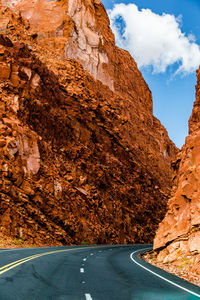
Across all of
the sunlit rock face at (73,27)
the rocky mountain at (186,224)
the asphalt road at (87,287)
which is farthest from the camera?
the sunlit rock face at (73,27)

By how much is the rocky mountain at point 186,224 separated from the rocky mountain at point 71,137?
552 inches

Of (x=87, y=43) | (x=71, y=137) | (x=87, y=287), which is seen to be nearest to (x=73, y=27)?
(x=87, y=43)

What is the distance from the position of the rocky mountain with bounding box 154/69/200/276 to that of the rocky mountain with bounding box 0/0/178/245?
14024 millimetres

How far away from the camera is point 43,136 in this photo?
43.2 meters

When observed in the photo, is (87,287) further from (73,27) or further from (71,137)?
(73,27)

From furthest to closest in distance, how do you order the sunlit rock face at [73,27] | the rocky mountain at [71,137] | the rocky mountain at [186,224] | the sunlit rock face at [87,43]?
the sunlit rock face at [87,43] < the sunlit rock face at [73,27] < the rocky mountain at [71,137] < the rocky mountain at [186,224]

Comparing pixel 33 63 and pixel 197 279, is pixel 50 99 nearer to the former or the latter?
pixel 33 63

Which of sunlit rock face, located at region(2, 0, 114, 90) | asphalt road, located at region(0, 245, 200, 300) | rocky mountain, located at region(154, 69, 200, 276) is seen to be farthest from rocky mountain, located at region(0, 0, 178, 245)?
asphalt road, located at region(0, 245, 200, 300)

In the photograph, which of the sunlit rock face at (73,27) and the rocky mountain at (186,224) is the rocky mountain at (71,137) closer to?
the sunlit rock face at (73,27)

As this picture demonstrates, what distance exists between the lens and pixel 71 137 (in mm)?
48219

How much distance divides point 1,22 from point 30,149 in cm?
A: 3238

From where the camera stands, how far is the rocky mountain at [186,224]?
15.4m

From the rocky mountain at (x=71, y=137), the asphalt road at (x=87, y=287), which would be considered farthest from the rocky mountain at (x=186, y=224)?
the rocky mountain at (x=71, y=137)

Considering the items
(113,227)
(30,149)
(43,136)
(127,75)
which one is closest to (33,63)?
(43,136)
